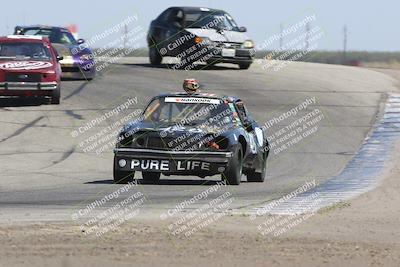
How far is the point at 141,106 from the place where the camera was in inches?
982

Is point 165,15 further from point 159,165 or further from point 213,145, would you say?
point 159,165

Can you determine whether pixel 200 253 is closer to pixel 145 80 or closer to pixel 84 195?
pixel 84 195

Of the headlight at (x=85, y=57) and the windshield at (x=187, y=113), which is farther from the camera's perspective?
the headlight at (x=85, y=57)

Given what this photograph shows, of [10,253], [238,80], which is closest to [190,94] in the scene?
[10,253]

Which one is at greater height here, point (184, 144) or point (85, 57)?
point (184, 144)

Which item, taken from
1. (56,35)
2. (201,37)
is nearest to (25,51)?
(56,35)

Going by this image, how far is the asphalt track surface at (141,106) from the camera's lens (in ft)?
41.9

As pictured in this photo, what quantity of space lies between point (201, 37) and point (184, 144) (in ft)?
51.9

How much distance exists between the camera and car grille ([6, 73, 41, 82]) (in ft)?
77.4

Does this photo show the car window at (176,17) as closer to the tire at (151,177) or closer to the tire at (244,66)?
the tire at (244,66)

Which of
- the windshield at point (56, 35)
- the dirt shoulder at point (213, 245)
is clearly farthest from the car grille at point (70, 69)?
the dirt shoulder at point (213, 245)

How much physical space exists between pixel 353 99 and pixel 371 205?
15892 millimetres

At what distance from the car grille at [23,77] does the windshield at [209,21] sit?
25.2 feet

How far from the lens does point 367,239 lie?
927 centimetres
